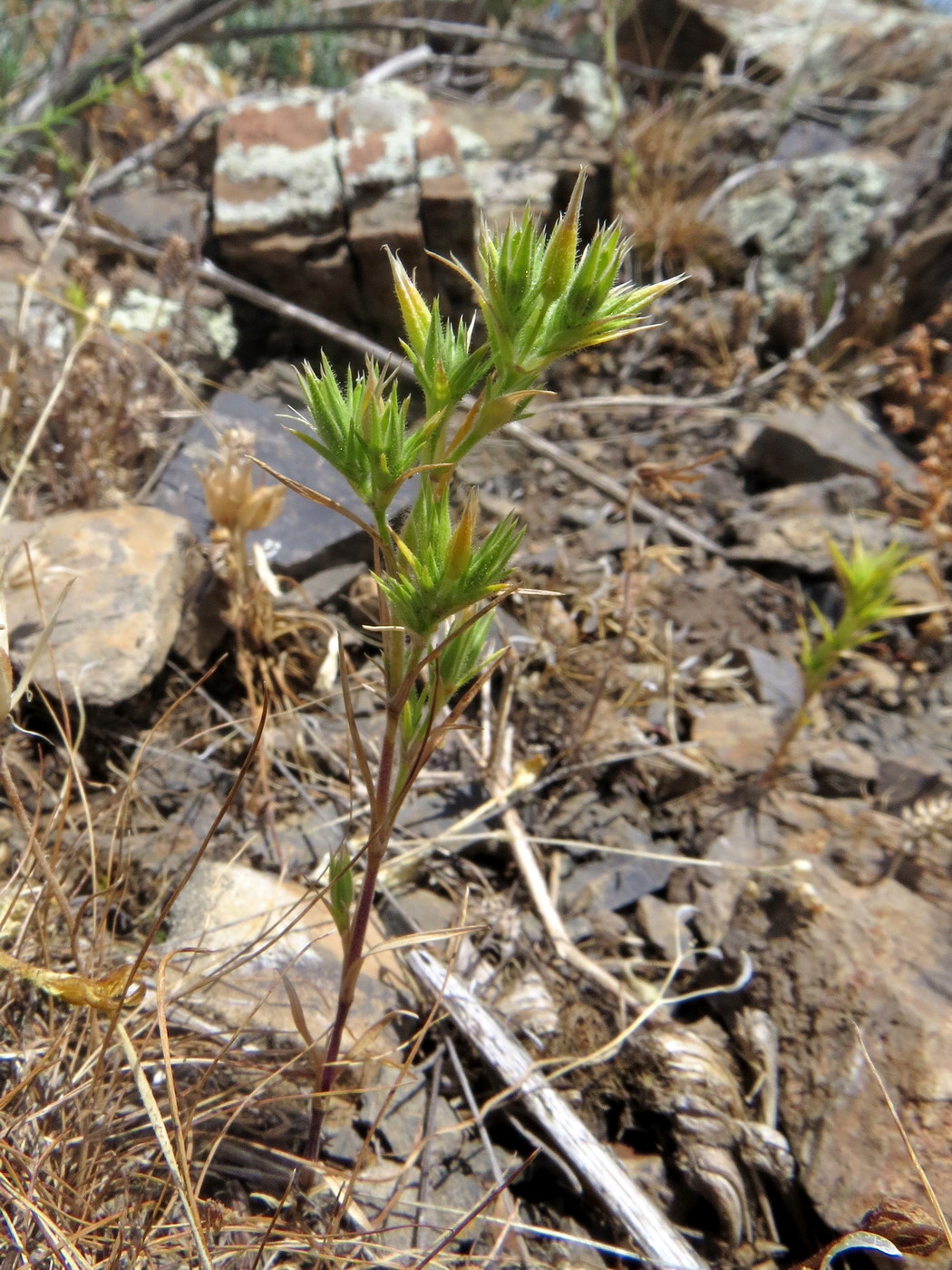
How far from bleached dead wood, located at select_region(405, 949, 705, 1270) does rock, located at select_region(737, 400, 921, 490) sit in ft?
9.62

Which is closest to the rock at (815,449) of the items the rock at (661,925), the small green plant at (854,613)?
the small green plant at (854,613)

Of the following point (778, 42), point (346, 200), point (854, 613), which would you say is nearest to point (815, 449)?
point (854, 613)

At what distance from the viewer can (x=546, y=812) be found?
2.41 m

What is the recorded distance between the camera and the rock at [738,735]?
2658 millimetres

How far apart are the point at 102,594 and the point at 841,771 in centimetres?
233

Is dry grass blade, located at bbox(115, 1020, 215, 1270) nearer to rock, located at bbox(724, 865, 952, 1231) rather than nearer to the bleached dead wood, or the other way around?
the bleached dead wood

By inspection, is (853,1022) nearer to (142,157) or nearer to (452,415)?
(452,415)

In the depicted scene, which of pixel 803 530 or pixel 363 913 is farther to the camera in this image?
pixel 803 530

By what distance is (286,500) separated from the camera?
2.91 meters

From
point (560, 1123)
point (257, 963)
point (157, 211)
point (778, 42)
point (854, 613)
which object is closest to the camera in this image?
point (560, 1123)

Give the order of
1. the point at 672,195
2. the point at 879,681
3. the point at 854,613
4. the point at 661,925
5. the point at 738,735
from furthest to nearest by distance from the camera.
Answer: the point at 672,195 → the point at 879,681 → the point at 738,735 → the point at 854,613 → the point at 661,925

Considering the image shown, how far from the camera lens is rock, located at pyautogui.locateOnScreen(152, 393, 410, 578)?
2.76m

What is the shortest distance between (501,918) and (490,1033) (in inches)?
13.9

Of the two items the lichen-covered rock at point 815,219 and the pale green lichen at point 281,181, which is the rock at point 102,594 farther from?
the lichen-covered rock at point 815,219
